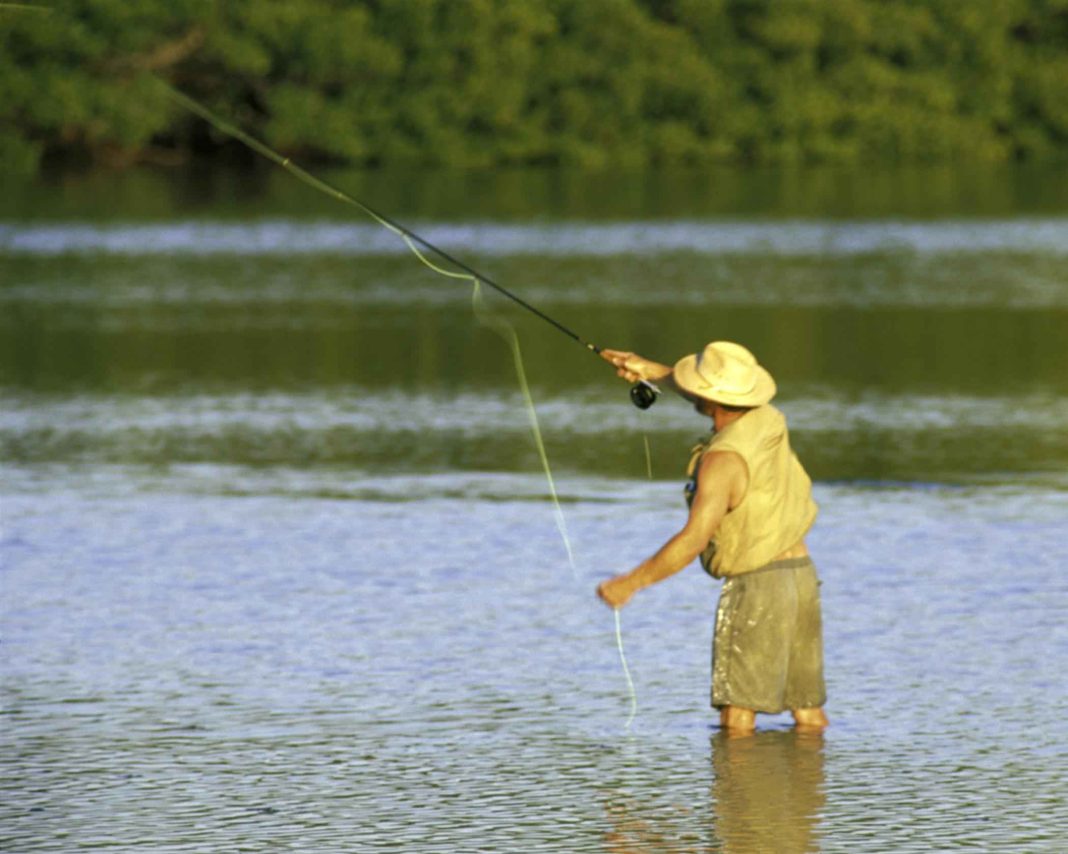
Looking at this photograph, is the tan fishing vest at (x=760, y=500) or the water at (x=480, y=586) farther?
the tan fishing vest at (x=760, y=500)

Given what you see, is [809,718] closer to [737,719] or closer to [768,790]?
[737,719]

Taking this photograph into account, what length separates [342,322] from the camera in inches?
950

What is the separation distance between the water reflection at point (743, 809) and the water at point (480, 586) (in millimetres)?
15

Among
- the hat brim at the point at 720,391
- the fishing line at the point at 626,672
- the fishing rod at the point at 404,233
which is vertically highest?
the fishing rod at the point at 404,233

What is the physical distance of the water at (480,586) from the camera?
7215mm

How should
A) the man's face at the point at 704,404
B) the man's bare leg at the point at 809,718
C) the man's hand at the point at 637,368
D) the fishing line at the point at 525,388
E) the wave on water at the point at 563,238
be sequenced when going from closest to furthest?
the man's face at the point at 704,404 → the man's bare leg at the point at 809,718 → the man's hand at the point at 637,368 → the fishing line at the point at 525,388 → the wave on water at the point at 563,238

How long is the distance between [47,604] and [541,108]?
5515cm

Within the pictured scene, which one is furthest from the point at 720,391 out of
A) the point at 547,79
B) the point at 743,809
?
the point at 547,79

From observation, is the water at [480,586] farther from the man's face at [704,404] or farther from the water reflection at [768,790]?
the man's face at [704,404]

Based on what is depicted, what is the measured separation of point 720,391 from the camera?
7.76 meters

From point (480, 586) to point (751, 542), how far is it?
287 centimetres

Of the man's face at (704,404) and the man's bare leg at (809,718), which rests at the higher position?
the man's face at (704,404)

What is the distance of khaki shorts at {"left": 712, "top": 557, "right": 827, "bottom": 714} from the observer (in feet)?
25.7

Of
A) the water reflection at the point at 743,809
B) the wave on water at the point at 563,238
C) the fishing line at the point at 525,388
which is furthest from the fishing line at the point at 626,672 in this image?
the wave on water at the point at 563,238
